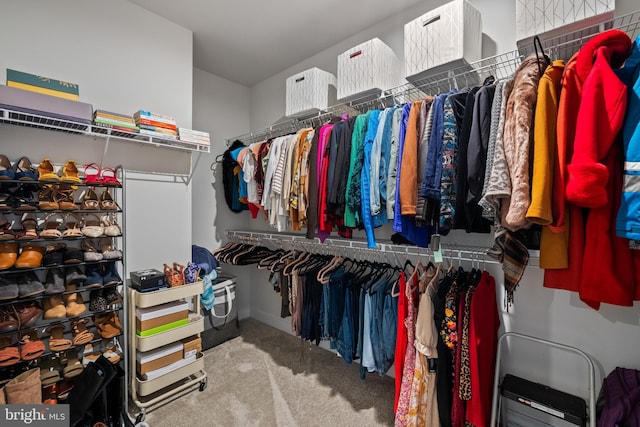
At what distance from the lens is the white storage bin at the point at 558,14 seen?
120 cm

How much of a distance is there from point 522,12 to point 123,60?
8.09ft

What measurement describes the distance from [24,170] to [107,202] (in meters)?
0.40

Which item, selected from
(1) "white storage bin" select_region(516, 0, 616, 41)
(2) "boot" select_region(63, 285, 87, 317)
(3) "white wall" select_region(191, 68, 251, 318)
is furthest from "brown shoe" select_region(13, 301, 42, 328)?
(1) "white storage bin" select_region(516, 0, 616, 41)

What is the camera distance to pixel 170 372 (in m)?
1.91

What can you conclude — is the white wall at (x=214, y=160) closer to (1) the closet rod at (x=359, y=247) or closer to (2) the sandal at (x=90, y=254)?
(1) the closet rod at (x=359, y=247)

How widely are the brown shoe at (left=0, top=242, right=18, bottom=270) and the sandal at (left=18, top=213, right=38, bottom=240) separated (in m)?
0.10

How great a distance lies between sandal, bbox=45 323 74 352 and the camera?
5.09ft

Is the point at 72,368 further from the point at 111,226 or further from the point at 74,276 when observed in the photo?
the point at 111,226

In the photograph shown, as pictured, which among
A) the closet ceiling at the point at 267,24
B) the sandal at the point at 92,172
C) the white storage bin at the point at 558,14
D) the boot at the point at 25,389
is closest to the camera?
the white storage bin at the point at 558,14

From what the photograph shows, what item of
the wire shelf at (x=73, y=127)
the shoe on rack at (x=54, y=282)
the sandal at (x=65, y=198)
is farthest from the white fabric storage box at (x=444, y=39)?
the shoe on rack at (x=54, y=282)

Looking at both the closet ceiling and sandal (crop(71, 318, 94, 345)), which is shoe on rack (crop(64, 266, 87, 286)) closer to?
sandal (crop(71, 318, 94, 345))

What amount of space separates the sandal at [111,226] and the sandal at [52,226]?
212 mm

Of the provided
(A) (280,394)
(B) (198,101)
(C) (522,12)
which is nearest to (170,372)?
(A) (280,394)

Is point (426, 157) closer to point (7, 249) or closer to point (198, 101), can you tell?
point (7, 249)
